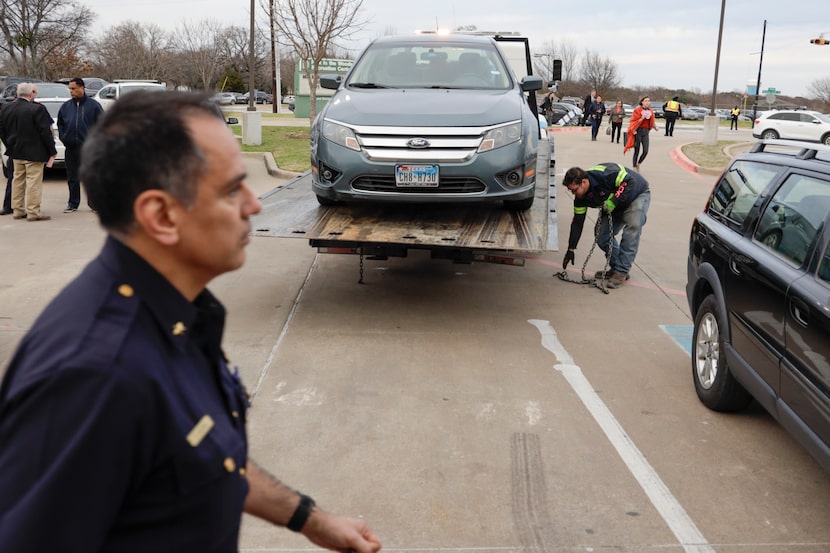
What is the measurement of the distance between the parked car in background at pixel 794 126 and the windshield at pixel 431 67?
28.9 meters

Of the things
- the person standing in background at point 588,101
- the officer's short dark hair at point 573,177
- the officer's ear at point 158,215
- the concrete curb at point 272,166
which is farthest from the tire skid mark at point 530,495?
the person standing in background at point 588,101

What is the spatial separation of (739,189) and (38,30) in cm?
5282

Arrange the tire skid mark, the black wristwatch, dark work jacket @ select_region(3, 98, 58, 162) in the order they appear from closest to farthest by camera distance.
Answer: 1. the black wristwatch
2. the tire skid mark
3. dark work jacket @ select_region(3, 98, 58, 162)

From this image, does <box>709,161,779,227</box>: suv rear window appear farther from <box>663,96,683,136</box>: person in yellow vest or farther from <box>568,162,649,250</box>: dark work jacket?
<box>663,96,683,136</box>: person in yellow vest

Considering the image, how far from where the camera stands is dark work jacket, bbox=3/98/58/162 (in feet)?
35.9

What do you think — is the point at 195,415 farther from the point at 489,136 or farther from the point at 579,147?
the point at 579,147

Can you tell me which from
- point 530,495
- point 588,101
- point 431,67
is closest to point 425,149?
point 431,67

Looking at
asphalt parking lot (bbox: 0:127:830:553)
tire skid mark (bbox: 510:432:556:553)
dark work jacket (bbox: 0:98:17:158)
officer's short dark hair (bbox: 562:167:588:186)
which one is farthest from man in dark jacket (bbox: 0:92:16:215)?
tire skid mark (bbox: 510:432:556:553)

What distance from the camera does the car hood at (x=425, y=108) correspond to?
6.74 meters

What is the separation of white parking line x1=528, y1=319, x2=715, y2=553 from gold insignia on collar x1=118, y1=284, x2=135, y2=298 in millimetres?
3075

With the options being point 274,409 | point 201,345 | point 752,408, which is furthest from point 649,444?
point 201,345

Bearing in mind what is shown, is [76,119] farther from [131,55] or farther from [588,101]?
[131,55]

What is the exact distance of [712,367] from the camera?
525 centimetres

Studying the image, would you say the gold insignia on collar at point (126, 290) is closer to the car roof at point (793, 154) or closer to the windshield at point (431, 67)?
the car roof at point (793, 154)
